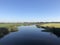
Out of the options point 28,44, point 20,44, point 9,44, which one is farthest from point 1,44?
point 28,44

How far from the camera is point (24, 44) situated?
1877 centimetres

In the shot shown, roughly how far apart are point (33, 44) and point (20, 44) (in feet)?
7.59

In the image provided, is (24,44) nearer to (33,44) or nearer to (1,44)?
(33,44)

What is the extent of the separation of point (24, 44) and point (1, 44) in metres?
4.13

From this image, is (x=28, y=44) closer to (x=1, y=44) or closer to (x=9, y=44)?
(x=9, y=44)

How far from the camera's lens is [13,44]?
1888 cm

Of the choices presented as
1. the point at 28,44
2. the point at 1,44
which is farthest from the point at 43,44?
the point at 1,44

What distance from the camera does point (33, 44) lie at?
18.8 metres

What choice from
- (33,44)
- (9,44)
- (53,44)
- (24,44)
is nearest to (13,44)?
(9,44)

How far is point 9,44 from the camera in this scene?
739 inches

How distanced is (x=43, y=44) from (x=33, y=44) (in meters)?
1.78

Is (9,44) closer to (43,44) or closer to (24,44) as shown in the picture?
(24,44)

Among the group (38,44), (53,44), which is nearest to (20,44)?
(38,44)

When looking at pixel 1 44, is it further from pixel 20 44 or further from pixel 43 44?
pixel 43 44
